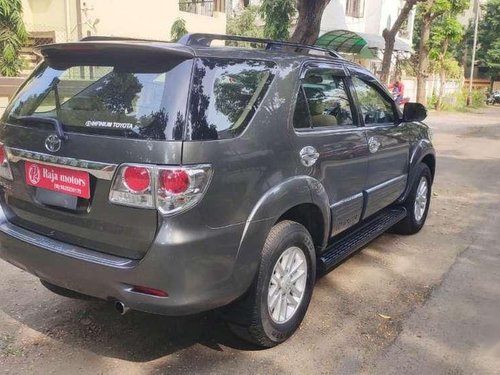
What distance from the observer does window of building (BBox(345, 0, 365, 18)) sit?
2698 centimetres

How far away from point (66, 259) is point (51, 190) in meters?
0.41

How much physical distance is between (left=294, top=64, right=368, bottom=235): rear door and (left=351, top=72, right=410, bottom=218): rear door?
18cm

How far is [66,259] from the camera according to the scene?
114 inches

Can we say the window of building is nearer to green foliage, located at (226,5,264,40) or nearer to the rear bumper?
green foliage, located at (226,5,264,40)

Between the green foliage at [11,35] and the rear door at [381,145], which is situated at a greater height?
the green foliage at [11,35]

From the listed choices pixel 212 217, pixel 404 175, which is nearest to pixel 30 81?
pixel 212 217

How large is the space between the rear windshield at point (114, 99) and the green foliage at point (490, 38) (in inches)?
1862

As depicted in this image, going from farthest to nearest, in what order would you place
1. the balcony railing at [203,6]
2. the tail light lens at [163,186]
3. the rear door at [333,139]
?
the balcony railing at [203,6], the rear door at [333,139], the tail light lens at [163,186]

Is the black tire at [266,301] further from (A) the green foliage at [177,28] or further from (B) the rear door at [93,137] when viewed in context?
(A) the green foliage at [177,28]

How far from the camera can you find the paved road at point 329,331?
321 cm

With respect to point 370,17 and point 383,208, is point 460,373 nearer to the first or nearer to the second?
point 383,208

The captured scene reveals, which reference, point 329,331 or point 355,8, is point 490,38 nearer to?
point 355,8

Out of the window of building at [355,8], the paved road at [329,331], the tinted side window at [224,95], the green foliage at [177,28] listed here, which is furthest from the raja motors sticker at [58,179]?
the window of building at [355,8]

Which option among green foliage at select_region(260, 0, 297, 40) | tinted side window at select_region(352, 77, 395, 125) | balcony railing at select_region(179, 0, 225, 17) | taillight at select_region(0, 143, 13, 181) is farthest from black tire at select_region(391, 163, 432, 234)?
balcony railing at select_region(179, 0, 225, 17)
